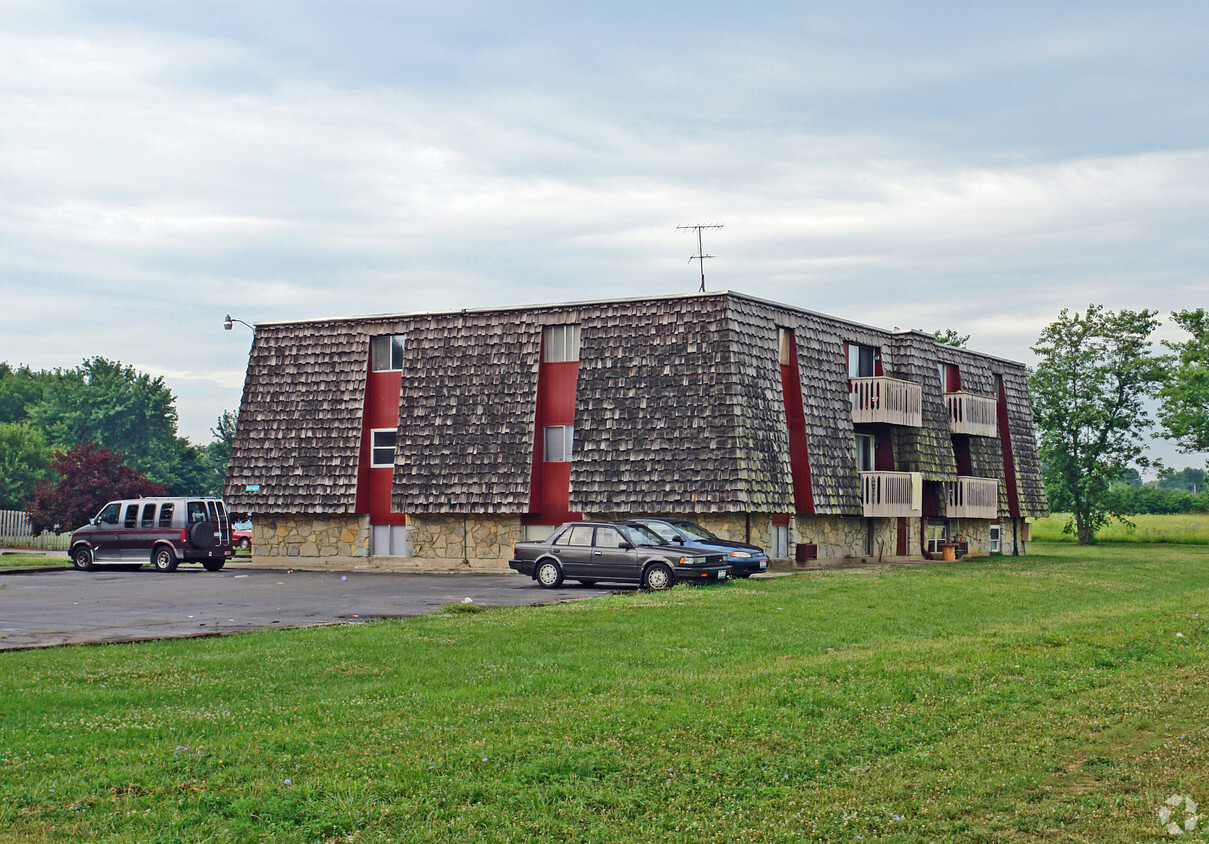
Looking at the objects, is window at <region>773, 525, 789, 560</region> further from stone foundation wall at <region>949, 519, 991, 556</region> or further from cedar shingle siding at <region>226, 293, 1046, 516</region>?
stone foundation wall at <region>949, 519, 991, 556</region>

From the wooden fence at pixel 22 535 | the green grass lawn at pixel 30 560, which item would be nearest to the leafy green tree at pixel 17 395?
the wooden fence at pixel 22 535

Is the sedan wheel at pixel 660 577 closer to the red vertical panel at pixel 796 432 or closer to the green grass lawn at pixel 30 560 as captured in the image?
the red vertical panel at pixel 796 432

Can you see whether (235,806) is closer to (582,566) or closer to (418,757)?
(418,757)

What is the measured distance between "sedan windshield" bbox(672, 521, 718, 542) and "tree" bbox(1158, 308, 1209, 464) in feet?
141

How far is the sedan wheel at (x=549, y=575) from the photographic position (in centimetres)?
2611

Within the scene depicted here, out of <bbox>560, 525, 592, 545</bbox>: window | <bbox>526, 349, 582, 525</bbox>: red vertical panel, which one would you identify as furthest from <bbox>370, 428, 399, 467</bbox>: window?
<bbox>560, 525, 592, 545</bbox>: window

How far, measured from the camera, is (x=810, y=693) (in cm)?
1044

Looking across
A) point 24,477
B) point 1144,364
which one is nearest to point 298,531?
point 1144,364

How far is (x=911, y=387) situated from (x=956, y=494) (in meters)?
4.90

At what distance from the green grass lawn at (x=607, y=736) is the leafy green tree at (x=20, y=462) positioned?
73.0m

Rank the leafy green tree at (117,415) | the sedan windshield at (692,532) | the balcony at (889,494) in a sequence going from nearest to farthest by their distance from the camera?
the sedan windshield at (692,532), the balcony at (889,494), the leafy green tree at (117,415)

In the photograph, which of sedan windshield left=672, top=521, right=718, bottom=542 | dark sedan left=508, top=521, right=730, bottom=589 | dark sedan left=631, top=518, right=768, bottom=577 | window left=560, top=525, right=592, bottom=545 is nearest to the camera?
dark sedan left=508, top=521, right=730, bottom=589

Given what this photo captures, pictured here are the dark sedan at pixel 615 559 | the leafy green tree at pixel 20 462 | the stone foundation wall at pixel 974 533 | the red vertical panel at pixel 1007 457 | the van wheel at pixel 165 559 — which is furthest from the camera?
the leafy green tree at pixel 20 462

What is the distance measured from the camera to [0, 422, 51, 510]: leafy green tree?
80250 millimetres
